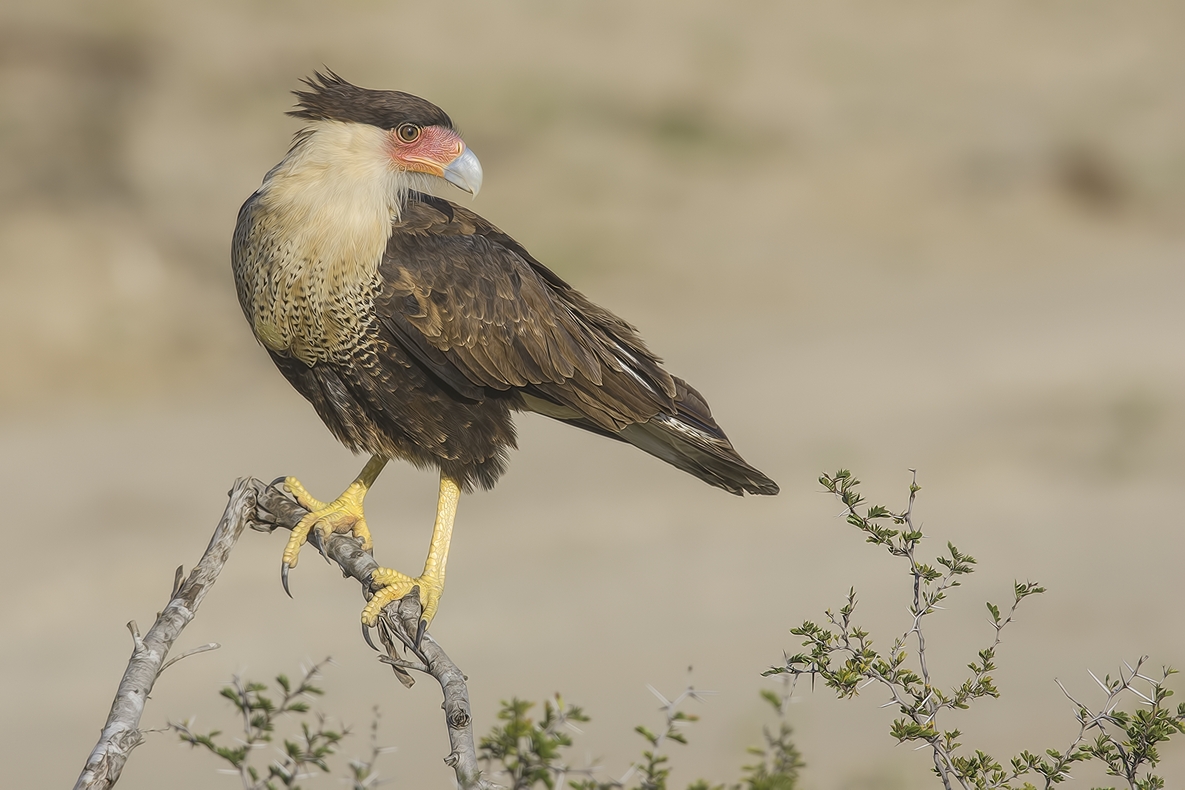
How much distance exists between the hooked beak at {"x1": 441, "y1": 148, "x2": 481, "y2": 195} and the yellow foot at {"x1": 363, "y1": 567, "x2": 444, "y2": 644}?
4.10 feet

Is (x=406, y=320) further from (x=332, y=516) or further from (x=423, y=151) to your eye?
(x=332, y=516)

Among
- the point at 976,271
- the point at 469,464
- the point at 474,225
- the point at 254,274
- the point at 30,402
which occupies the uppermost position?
the point at 976,271

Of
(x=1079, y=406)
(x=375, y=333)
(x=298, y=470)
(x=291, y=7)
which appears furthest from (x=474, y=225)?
(x=291, y=7)

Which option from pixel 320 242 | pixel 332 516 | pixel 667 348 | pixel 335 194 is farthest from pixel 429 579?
pixel 667 348

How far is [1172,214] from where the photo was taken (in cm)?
1647

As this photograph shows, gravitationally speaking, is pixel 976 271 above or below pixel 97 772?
above

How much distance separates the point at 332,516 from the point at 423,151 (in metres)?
1.25

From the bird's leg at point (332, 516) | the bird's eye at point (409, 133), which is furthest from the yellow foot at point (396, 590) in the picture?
the bird's eye at point (409, 133)

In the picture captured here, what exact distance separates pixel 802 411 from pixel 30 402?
7890 mm

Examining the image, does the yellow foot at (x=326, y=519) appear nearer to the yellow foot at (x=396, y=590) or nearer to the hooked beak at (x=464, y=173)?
the yellow foot at (x=396, y=590)

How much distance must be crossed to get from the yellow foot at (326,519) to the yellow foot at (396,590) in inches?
8.5

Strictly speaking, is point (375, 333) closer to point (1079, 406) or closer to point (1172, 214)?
point (1079, 406)

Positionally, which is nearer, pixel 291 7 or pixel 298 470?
pixel 298 470

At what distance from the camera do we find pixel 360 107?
154 inches
